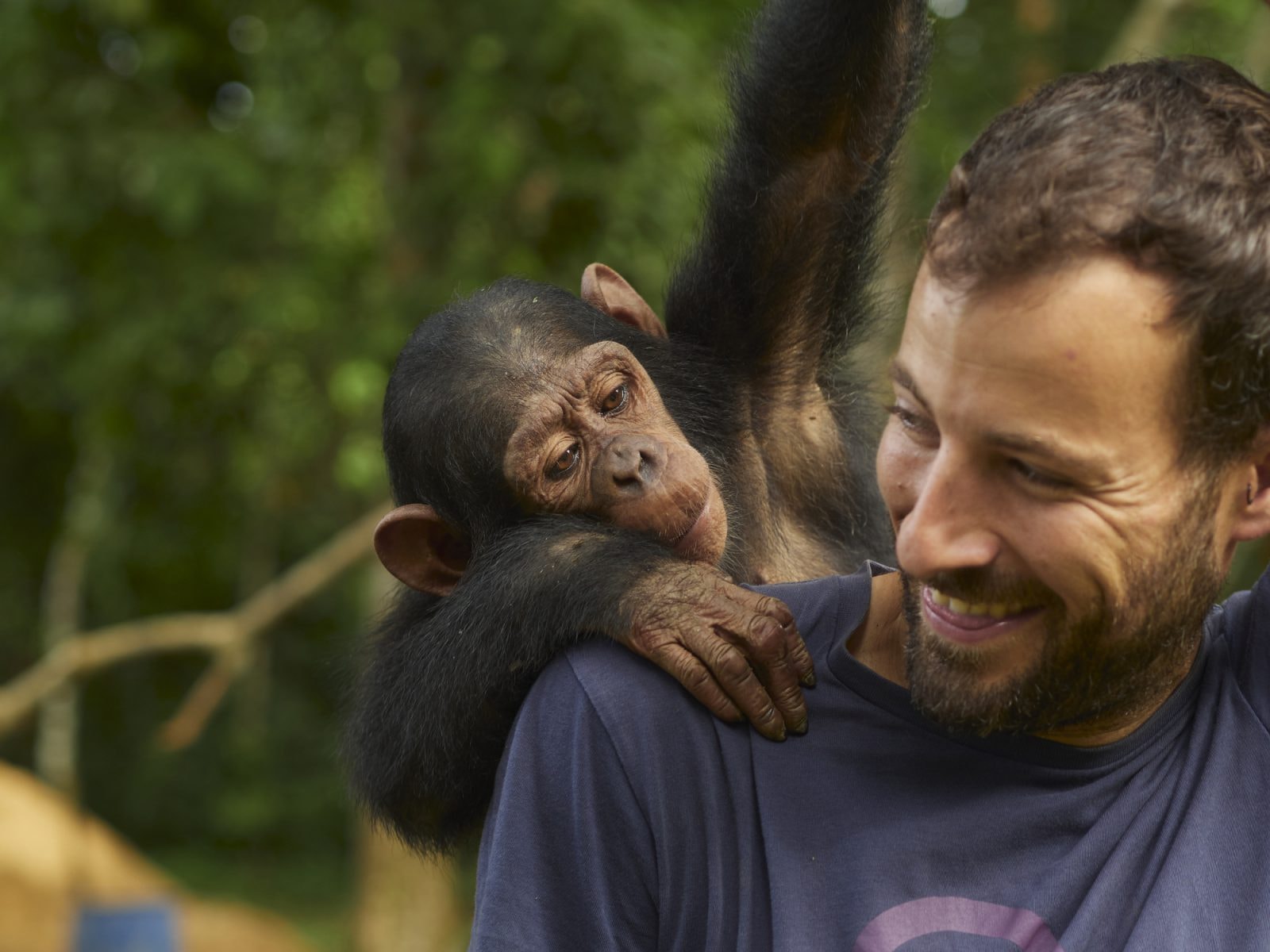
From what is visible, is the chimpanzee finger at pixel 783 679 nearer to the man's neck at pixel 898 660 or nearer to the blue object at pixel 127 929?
the man's neck at pixel 898 660

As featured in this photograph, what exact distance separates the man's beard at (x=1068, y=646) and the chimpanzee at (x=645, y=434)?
2.14 ft

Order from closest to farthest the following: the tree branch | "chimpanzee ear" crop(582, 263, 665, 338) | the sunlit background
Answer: "chimpanzee ear" crop(582, 263, 665, 338) < the sunlit background < the tree branch

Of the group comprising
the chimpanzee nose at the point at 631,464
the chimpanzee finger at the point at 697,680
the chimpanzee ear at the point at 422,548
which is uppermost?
the chimpanzee finger at the point at 697,680

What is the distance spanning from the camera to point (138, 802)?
51.6ft

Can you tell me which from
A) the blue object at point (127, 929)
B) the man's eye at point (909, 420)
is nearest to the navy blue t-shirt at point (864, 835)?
the man's eye at point (909, 420)

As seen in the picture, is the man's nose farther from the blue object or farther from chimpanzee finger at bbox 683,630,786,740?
the blue object

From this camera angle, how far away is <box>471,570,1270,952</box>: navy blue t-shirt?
4.68 ft

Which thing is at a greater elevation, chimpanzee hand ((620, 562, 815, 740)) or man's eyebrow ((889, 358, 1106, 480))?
man's eyebrow ((889, 358, 1106, 480))

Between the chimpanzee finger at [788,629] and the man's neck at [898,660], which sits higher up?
the man's neck at [898,660]

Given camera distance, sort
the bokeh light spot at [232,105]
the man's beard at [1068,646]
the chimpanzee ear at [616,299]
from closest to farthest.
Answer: the man's beard at [1068,646], the chimpanzee ear at [616,299], the bokeh light spot at [232,105]

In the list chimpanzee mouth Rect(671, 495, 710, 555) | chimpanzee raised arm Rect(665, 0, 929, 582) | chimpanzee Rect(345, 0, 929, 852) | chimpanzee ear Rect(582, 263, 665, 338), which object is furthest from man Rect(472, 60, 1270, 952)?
chimpanzee ear Rect(582, 263, 665, 338)

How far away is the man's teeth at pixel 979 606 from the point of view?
1466 mm

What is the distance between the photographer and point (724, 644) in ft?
6.07

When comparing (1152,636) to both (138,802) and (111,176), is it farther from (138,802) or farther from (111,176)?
(138,802)
